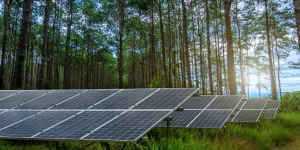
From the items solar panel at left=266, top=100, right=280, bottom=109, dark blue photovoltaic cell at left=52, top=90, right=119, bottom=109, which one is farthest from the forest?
dark blue photovoltaic cell at left=52, top=90, right=119, bottom=109

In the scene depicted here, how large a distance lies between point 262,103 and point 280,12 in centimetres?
1862

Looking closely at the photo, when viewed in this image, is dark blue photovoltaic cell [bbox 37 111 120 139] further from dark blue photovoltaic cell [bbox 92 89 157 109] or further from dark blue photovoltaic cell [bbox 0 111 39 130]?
dark blue photovoltaic cell [bbox 0 111 39 130]

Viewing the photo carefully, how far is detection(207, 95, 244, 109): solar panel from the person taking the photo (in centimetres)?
959

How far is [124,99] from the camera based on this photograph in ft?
19.4

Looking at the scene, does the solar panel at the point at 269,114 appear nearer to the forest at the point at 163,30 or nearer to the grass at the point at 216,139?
the grass at the point at 216,139

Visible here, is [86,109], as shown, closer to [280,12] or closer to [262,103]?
[262,103]

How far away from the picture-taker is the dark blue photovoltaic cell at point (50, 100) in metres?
6.16

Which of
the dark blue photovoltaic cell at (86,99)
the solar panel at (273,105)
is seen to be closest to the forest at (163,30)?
the solar panel at (273,105)

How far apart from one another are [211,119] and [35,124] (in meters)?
5.34

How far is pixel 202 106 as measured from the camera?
988cm

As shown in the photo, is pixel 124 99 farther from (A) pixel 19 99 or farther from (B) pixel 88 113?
(A) pixel 19 99

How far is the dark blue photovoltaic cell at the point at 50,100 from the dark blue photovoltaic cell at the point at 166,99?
2.28 meters

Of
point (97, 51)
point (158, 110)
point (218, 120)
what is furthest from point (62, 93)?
point (97, 51)

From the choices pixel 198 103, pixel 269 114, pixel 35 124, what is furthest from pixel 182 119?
pixel 269 114
